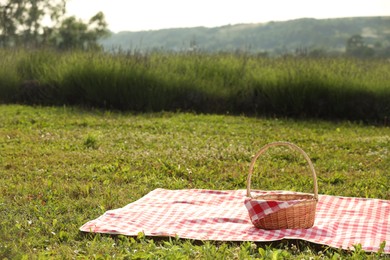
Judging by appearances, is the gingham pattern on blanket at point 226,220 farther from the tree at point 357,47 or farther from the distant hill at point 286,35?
the distant hill at point 286,35

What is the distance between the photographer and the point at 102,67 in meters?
12.1

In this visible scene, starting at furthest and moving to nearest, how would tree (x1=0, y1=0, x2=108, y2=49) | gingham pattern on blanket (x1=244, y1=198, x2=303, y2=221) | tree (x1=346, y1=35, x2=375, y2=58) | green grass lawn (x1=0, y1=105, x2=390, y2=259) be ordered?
tree (x1=346, y1=35, x2=375, y2=58)
tree (x1=0, y1=0, x2=108, y2=49)
gingham pattern on blanket (x1=244, y1=198, x2=303, y2=221)
green grass lawn (x1=0, y1=105, x2=390, y2=259)

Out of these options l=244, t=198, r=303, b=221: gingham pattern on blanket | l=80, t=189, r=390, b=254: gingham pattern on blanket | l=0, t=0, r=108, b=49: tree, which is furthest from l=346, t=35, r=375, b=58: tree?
l=244, t=198, r=303, b=221: gingham pattern on blanket

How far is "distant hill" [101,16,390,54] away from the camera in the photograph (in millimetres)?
58781

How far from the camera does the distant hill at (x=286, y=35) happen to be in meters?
58.8

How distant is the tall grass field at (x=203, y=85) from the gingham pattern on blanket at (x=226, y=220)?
578 centimetres

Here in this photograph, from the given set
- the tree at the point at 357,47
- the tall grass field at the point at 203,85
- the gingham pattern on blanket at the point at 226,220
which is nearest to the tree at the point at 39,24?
the tall grass field at the point at 203,85

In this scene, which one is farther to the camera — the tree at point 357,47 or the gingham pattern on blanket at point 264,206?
the tree at point 357,47

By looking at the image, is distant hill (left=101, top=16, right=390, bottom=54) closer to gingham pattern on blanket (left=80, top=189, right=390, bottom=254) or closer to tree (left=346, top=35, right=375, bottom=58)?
tree (left=346, top=35, right=375, bottom=58)

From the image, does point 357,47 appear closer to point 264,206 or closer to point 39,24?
point 39,24

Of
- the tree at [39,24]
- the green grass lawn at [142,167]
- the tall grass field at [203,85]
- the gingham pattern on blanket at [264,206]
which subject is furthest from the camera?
the tree at [39,24]

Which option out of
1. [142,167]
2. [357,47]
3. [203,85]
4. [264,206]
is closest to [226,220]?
[264,206]

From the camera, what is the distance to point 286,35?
204ft

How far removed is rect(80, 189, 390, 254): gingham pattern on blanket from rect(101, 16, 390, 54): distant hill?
166ft
